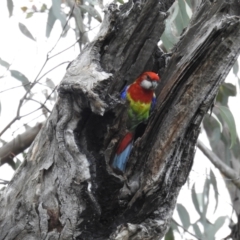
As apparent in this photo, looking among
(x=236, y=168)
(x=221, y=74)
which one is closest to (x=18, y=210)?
(x=221, y=74)

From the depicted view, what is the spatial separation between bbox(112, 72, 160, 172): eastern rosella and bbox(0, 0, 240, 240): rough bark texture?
0.02m

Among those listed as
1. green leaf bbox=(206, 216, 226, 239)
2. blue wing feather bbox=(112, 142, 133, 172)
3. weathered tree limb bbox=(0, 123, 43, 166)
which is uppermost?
weathered tree limb bbox=(0, 123, 43, 166)

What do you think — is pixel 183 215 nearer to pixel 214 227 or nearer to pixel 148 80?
pixel 214 227

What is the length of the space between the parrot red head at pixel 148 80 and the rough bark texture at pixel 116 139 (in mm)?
41

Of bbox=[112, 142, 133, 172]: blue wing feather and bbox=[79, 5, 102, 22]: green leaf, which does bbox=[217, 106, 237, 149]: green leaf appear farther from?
bbox=[112, 142, 133, 172]: blue wing feather

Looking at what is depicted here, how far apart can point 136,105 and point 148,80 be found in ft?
0.36

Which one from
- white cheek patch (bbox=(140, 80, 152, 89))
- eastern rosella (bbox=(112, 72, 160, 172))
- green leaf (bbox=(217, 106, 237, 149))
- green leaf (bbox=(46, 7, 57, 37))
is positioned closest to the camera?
eastern rosella (bbox=(112, 72, 160, 172))

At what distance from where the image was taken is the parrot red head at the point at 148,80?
4.86 ft

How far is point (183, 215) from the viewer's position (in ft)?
8.26

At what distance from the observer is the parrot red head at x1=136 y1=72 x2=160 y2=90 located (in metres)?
1.48

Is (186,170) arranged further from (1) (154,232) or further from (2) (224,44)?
(2) (224,44)

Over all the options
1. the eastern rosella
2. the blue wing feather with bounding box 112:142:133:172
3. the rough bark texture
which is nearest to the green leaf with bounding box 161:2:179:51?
the eastern rosella

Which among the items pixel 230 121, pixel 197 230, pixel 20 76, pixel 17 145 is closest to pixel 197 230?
pixel 197 230

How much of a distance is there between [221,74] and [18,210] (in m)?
0.52
